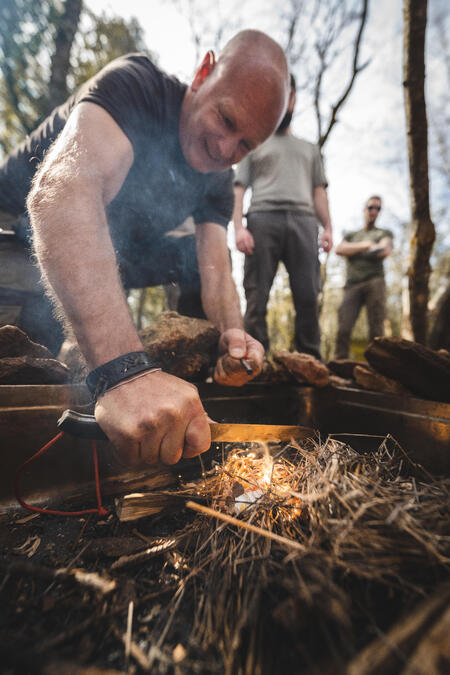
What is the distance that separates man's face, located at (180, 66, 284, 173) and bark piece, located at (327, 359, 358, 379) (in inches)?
64.7

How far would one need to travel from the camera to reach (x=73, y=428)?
0.79 meters

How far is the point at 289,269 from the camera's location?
3.14 meters

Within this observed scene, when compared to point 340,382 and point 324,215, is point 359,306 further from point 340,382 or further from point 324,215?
point 340,382

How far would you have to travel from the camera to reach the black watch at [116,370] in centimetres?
84

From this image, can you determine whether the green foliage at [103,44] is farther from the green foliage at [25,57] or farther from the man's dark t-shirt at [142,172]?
the man's dark t-shirt at [142,172]

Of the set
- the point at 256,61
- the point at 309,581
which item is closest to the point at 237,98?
the point at 256,61

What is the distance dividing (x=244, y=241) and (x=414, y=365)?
209cm

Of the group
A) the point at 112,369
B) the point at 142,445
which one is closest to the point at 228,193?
the point at 112,369

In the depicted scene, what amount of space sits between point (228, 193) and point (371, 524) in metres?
2.58

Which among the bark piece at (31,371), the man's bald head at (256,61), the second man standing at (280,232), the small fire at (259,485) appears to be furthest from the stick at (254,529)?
the second man standing at (280,232)

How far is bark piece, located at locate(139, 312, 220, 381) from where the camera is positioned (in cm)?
163

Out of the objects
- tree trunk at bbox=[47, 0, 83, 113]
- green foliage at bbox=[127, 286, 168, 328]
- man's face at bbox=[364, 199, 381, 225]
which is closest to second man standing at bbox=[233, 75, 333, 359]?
man's face at bbox=[364, 199, 381, 225]

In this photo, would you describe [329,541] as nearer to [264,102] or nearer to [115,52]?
[264,102]

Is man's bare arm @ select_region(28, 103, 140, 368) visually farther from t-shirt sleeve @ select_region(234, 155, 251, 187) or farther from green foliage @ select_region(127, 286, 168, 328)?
green foliage @ select_region(127, 286, 168, 328)
